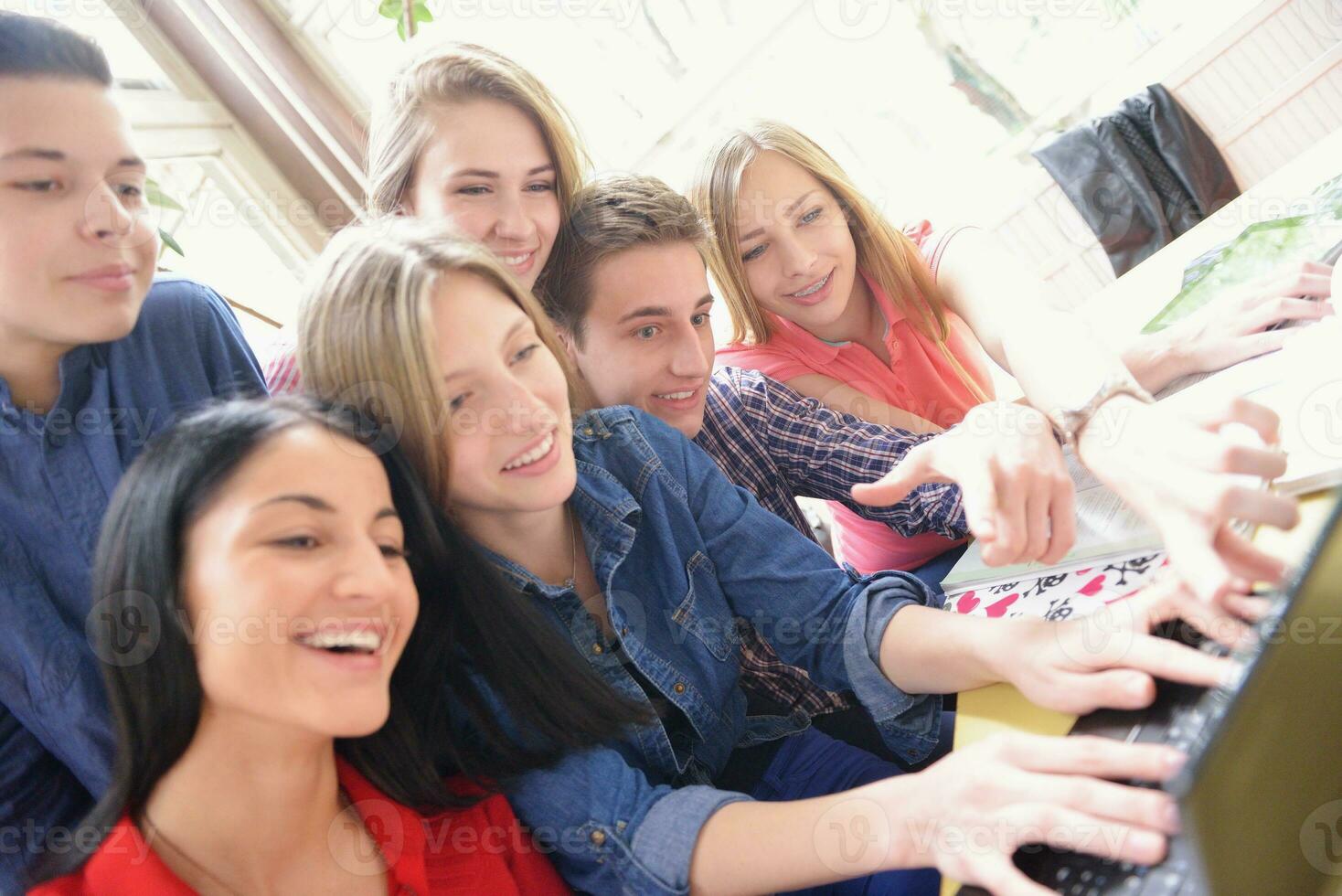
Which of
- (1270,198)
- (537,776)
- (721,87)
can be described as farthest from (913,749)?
(721,87)

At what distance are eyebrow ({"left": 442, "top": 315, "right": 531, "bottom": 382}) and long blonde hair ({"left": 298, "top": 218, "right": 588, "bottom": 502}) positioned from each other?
0.02 m

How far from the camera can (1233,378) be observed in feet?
3.91

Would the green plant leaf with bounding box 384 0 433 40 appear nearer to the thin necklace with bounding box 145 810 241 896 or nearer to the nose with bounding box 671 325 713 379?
the nose with bounding box 671 325 713 379

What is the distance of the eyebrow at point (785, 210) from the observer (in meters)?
1.63

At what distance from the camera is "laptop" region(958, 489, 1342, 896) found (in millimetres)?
410

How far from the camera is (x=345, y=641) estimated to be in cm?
84

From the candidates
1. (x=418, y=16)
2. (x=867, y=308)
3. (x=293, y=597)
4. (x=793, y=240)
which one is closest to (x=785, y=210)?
(x=793, y=240)

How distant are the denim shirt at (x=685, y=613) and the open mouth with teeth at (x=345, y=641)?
8.1 inches

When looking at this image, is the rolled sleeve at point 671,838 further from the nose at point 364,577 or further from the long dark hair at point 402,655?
the nose at point 364,577

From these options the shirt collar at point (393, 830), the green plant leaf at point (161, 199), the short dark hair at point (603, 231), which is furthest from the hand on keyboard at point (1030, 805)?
the green plant leaf at point (161, 199)

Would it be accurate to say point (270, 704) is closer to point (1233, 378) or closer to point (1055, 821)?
point (1055, 821)

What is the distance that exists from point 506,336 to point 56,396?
538 millimetres

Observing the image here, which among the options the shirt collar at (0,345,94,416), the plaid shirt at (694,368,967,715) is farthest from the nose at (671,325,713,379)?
the shirt collar at (0,345,94,416)

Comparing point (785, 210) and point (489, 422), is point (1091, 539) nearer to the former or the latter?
point (489, 422)
